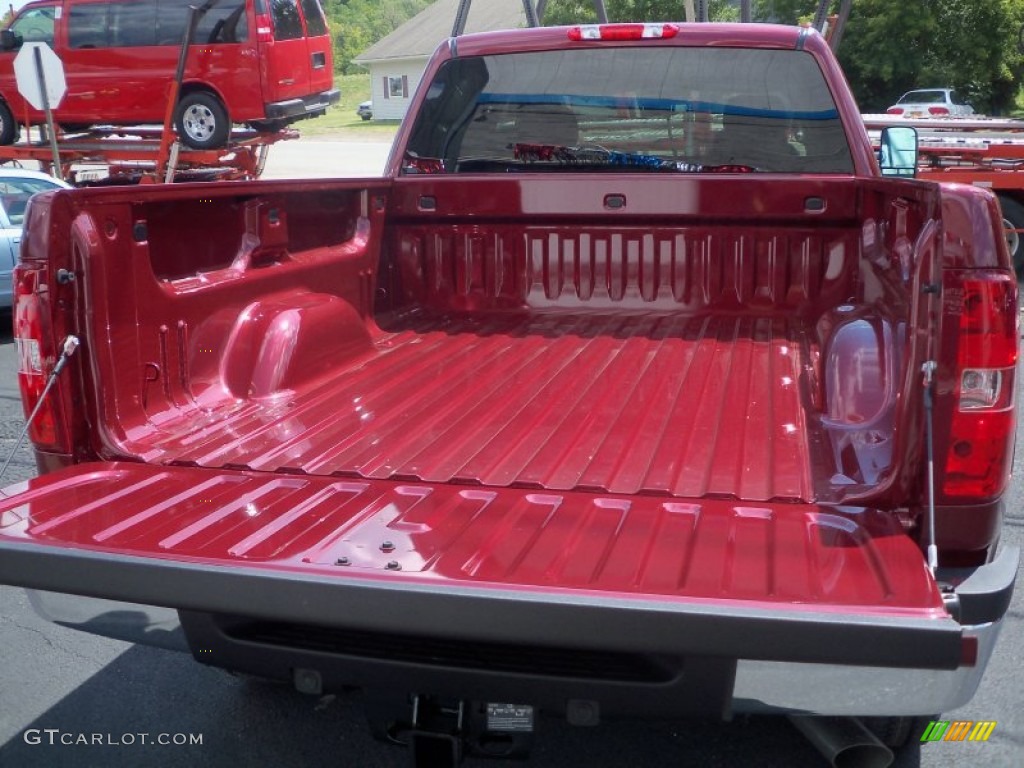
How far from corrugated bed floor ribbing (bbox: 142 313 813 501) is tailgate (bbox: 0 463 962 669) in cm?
16

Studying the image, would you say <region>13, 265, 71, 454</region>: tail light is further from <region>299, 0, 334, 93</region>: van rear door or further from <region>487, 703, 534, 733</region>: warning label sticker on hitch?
<region>299, 0, 334, 93</region>: van rear door

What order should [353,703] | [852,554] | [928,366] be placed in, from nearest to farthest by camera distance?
[852,554] < [928,366] < [353,703]

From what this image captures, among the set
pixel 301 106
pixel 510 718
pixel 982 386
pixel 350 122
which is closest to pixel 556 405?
pixel 510 718

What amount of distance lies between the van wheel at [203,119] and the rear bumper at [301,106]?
78cm

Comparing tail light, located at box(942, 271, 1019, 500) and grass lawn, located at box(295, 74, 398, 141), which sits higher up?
tail light, located at box(942, 271, 1019, 500)

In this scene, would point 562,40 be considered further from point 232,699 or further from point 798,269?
point 232,699

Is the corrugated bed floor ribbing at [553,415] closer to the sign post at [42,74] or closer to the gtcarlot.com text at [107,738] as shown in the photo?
the gtcarlot.com text at [107,738]

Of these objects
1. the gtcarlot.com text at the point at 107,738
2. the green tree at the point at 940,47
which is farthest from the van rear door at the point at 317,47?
the green tree at the point at 940,47

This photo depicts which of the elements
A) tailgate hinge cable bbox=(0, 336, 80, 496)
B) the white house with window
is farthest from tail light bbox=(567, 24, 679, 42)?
the white house with window

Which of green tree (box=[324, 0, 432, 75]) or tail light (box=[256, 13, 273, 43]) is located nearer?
tail light (box=[256, 13, 273, 43])

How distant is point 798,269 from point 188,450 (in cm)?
248

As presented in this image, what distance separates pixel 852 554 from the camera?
2.25 meters

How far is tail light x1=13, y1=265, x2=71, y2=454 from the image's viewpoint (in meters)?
2.79

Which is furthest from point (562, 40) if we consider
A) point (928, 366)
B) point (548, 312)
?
point (928, 366)
